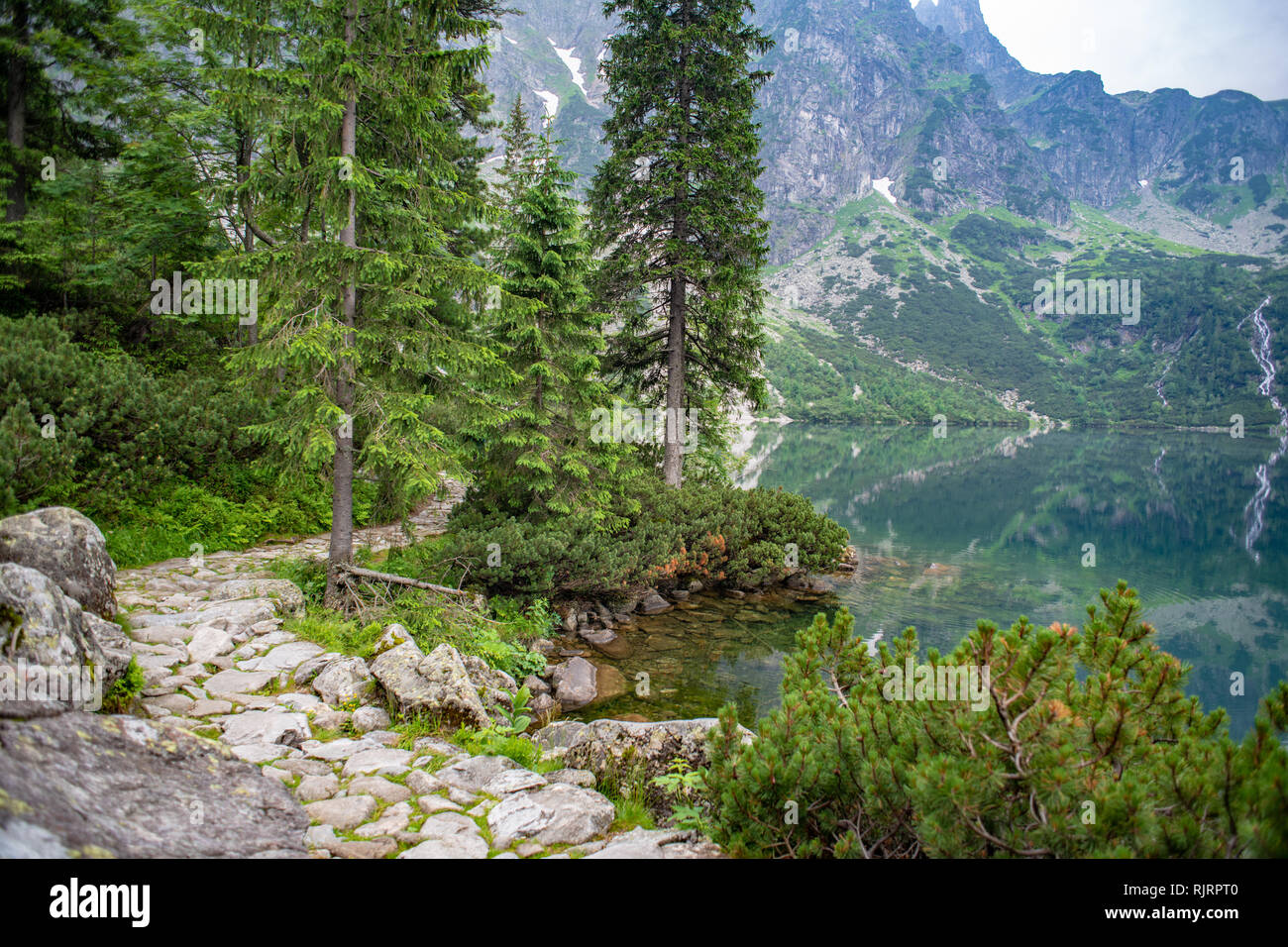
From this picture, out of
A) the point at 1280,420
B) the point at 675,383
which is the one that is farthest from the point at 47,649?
the point at 1280,420

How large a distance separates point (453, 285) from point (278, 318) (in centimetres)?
232

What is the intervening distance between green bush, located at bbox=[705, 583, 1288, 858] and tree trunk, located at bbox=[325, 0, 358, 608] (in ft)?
21.9

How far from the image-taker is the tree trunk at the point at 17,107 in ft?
46.3

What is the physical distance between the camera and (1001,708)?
2934mm

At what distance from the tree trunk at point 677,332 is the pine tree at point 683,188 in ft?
0.10

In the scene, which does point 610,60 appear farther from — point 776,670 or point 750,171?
point 776,670

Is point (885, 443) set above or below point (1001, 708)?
above

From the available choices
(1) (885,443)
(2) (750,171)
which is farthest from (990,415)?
(2) (750,171)

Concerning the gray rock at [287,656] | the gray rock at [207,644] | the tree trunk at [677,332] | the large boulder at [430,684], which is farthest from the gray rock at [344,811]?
the tree trunk at [677,332]

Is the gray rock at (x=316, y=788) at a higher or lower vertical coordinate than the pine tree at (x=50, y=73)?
lower

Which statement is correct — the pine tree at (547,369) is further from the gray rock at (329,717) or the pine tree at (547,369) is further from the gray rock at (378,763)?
the gray rock at (378,763)

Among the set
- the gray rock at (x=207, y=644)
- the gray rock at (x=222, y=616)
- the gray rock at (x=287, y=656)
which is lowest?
the gray rock at (x=287, y=656)

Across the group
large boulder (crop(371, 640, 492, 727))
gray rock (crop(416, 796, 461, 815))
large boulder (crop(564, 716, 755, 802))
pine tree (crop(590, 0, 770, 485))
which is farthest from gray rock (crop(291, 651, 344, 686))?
pine tree (crop(590, 0, 770, 485))

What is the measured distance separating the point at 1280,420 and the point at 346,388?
607 feet
